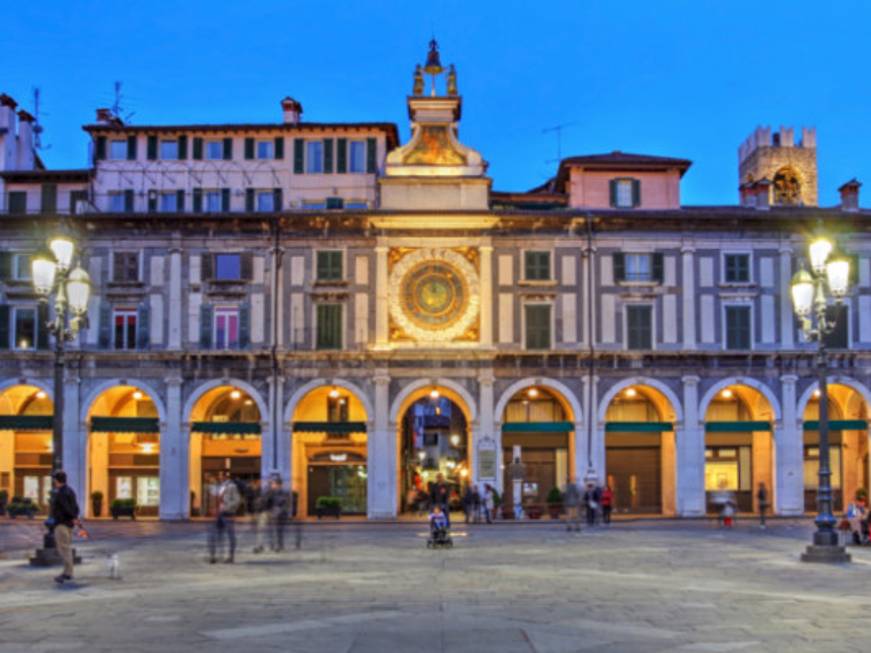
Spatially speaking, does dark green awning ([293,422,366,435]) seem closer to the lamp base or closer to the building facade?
the building facade

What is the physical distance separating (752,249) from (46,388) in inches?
1243

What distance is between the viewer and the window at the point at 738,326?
169 feet

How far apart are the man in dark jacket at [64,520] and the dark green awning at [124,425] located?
29.1 m

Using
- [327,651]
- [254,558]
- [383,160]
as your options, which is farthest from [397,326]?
[327,651]

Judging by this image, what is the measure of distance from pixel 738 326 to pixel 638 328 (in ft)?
14.5

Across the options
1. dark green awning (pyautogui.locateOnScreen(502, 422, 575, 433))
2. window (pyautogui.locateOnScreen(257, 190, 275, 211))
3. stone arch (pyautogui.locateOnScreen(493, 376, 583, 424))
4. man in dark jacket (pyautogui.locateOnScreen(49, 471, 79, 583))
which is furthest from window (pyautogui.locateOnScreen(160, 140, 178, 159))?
man in dark jacket (pyautogui.locateOnScreen(49, 471, 79, 583))

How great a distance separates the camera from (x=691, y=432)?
51219mm

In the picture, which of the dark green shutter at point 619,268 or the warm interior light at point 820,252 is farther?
the dark green shutter at point 619,268

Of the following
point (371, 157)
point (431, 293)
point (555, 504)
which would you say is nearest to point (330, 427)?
point (431, 293)

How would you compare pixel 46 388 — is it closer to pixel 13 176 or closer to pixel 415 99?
pixel 13 176

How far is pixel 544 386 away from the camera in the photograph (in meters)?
51.4

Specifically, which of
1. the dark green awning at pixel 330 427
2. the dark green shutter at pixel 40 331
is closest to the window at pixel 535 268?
the dark green awning at pixel 330 427

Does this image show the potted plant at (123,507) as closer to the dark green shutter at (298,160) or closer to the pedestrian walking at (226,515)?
the dark green shutter at (298,160)

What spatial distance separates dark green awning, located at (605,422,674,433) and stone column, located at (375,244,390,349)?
10511 millimetres
